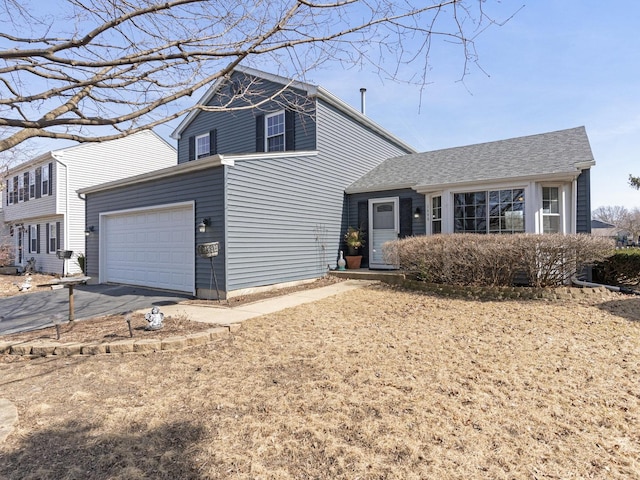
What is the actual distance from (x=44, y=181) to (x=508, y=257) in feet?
67.0

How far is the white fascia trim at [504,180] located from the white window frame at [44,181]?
57.1 ft

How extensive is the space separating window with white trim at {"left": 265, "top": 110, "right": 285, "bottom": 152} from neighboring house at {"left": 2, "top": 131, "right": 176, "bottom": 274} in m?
9.46

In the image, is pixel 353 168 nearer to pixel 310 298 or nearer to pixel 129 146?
pixel 310 298

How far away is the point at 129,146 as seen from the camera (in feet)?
62.9

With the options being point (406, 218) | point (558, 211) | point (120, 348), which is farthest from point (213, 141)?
point (558, 211)

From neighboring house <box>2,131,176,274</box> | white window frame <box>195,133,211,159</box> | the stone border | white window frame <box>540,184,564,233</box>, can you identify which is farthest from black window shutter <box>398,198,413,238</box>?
neighboring house <box>2,131,176,274</box>

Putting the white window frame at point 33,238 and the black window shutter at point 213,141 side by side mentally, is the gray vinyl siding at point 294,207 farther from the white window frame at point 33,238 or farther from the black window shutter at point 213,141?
the white window frame at point 33,238

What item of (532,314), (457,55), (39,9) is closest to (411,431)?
(457,55)

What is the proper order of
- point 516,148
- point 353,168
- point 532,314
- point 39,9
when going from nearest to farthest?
point 39,9 < point 532,314 < point 516,148 < point 353,168

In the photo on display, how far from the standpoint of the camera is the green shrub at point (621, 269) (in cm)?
808

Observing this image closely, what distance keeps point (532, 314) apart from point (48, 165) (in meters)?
20.6

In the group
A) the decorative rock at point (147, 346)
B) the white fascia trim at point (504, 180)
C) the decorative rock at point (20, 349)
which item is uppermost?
the white fascia trim at point (504, 180)

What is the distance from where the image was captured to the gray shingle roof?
9.12 m

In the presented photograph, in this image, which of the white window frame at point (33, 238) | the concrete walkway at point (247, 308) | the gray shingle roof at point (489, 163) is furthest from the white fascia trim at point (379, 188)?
the white window frame at point (33, 238)
